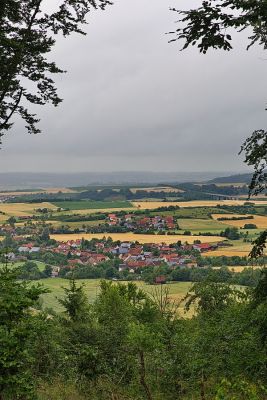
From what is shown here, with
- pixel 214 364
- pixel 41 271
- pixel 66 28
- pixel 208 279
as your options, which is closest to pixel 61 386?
pixel 214 364

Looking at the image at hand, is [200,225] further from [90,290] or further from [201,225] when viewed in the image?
[90,290]

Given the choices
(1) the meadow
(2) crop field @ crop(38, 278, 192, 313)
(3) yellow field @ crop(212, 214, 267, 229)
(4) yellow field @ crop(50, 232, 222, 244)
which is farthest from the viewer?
(1) the meadow

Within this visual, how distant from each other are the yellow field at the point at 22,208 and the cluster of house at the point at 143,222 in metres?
40.1

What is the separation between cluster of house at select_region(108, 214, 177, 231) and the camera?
122812 mm

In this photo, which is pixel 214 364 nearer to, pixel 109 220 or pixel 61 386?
pixel 61 386

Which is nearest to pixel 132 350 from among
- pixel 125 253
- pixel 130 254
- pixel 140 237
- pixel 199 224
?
pixel 130 254

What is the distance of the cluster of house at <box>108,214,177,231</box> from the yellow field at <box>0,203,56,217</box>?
40.1 metres

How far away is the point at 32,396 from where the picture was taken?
11188 millimetres

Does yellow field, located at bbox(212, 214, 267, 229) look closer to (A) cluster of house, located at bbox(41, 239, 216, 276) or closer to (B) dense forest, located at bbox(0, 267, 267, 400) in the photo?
(A) cluster of house, located at bbox(41, 239, 216, 276)

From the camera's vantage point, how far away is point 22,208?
573 feet

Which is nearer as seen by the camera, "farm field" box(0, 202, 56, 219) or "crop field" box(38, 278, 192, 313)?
"crop field" box(38, 278, 192, 313)

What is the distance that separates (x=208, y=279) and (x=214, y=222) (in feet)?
314

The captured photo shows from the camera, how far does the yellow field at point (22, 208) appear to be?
16188cm

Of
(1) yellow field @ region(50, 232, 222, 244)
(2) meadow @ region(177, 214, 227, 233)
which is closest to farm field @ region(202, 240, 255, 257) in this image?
(1) yellow field @ region(50, 232, 222, 244)
